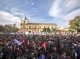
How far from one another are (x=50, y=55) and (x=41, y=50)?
96cm

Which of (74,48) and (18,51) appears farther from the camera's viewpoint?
(74,48)

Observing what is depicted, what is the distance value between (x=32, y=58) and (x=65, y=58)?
1.41m

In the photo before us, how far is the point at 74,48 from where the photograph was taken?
10109 mm

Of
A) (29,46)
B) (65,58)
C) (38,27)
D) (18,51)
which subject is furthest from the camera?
(38,27)

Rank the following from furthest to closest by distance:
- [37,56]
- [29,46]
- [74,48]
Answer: [29,46] → [74,48] → [37,56]

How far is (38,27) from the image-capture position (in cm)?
7500

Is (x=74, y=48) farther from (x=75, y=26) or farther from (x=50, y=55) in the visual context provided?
(x=75, y=26)

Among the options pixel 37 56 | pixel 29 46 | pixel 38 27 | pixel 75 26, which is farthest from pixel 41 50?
pixel 38 27

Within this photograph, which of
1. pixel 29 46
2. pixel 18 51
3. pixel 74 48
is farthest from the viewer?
pixel 29 46

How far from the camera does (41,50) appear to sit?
9.53 metres

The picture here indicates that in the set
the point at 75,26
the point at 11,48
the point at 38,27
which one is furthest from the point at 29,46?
the point at 38,27

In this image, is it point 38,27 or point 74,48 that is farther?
point 38,27

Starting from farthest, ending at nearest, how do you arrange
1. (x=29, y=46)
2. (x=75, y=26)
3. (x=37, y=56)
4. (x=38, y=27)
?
(x=38, y=27), (x=75, y=26), (x=29, y=46), (x=37, y=56)

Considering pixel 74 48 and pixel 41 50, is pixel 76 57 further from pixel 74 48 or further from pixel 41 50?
pixel 41 50
